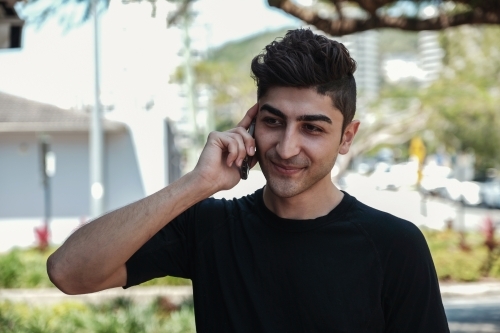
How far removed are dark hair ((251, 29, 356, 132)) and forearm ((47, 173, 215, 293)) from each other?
386 mm

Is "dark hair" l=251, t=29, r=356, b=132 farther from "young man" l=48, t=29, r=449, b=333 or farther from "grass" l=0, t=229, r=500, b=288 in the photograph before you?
"grass" l=0, t=229, r=500, b=288

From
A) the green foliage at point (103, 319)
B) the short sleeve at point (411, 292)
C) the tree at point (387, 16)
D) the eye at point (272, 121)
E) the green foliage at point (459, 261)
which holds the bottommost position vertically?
the green foliage at point (459, 261)

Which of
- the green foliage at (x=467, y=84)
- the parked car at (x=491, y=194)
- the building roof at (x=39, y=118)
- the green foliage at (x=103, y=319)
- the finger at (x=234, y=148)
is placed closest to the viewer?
the finger at (x=234, y=148)

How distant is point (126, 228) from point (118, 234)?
0.10ft

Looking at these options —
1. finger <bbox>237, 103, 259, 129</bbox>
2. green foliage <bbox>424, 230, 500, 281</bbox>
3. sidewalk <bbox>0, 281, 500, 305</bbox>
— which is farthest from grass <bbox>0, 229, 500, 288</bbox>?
finger <bbox>237, 103, 259, 129</bbox>

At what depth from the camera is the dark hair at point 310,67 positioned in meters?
2.21

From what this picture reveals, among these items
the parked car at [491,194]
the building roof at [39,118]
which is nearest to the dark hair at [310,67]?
the building roof at [39,118]

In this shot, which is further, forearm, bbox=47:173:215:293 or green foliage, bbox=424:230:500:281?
green foliage, bbox=424:230:500:281

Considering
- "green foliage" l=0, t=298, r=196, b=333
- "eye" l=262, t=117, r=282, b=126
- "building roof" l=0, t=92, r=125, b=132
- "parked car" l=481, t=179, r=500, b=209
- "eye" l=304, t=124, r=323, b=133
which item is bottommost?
"parked car" l=481, t=179, r=500, b=209

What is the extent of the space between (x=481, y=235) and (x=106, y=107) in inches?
449

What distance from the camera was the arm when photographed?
2230mm

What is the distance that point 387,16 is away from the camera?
6.88m

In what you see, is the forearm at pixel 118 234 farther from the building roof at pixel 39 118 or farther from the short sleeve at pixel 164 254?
the building roof at pixel 39 118

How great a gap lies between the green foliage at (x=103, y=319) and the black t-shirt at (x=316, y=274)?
548cm
